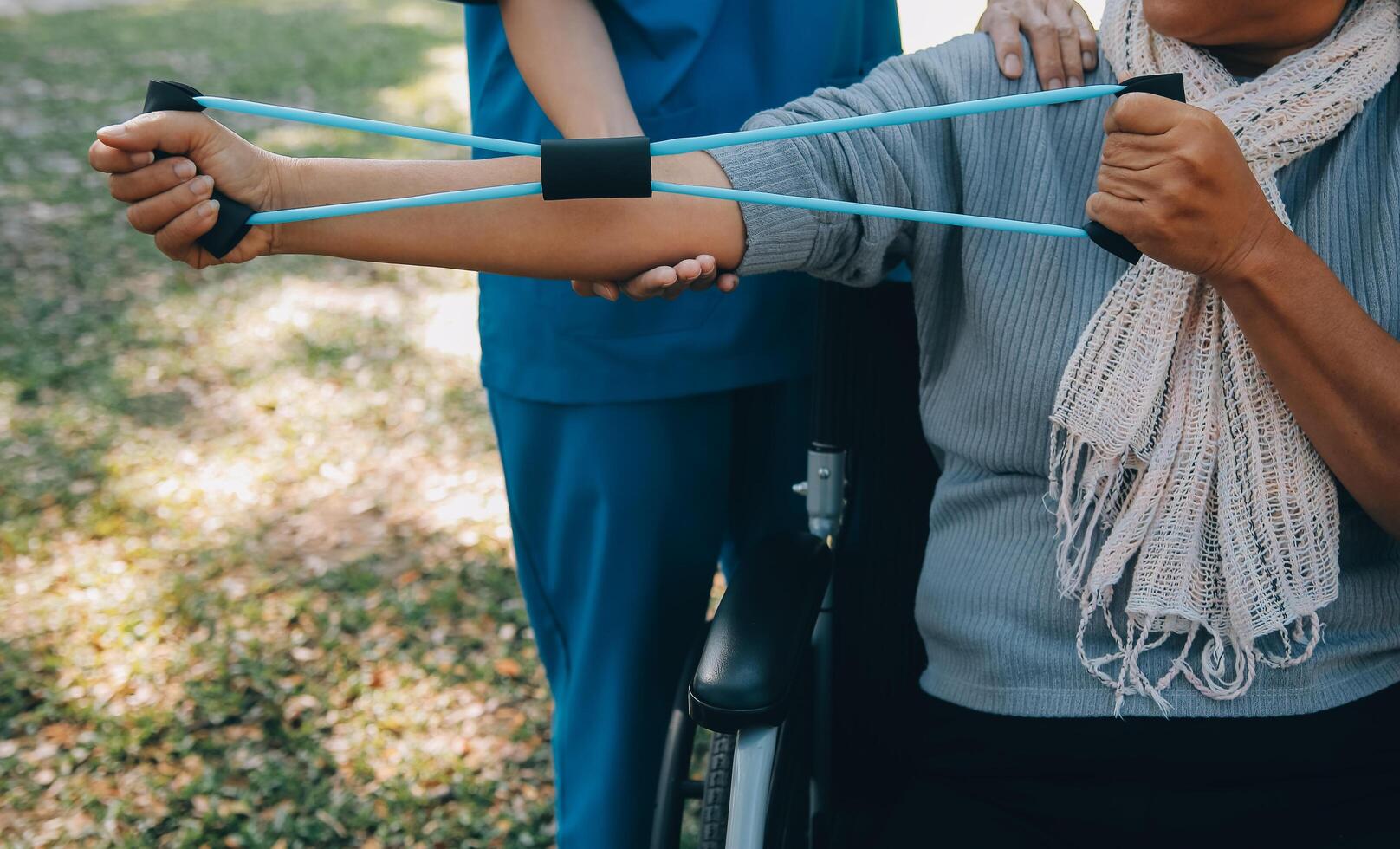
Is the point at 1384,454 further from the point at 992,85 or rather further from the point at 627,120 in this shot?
the point at 627,120

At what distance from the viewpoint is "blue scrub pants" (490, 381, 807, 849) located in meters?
1.59

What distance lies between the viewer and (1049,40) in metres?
1.34

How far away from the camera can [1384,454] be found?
121cm

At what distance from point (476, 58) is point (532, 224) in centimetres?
45

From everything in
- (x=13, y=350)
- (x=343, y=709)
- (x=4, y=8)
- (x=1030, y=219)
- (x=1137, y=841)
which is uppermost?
(x=4, y=8)

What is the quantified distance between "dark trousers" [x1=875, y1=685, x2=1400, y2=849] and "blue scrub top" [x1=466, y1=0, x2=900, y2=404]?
59 cm

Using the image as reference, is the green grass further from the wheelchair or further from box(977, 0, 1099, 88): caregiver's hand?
box(977, 0, 1099, 88): caregiver's hand

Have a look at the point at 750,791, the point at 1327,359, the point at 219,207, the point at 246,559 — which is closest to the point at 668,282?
the point at 219,207

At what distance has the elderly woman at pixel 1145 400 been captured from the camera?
1196 millimetres

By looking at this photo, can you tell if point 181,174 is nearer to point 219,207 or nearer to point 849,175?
point 219,207

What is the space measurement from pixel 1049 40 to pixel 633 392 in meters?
0.64

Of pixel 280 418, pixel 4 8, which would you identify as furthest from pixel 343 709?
pixel 4 8

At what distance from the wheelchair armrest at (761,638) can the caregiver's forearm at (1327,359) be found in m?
0.53

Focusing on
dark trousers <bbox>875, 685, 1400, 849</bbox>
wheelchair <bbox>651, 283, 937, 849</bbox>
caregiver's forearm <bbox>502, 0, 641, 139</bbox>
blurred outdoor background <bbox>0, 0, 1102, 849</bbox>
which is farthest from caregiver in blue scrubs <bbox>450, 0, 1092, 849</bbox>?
blurred outdoor background <bbox>0, 0, 1102, 849</bbox>
